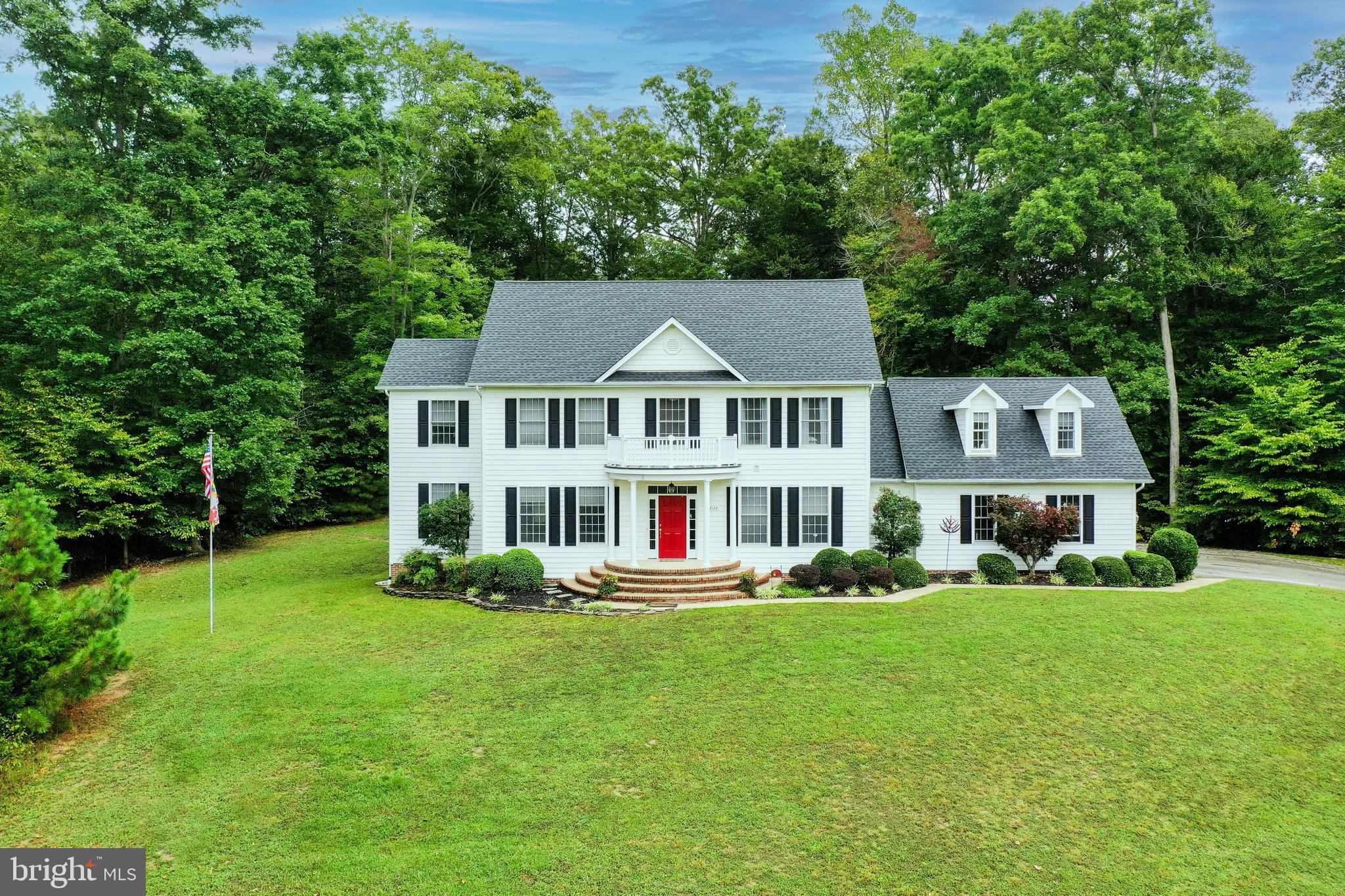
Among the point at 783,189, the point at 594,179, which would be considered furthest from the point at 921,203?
the point at 594,179

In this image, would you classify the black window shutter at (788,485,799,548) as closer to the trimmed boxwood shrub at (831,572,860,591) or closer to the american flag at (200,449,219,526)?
the trimmed boxwood shrub at (831,572,860,591)

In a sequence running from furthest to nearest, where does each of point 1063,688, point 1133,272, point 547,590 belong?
point 1133,272 < point 547,590 < point 1063,688

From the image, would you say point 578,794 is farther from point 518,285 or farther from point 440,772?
point 518,285

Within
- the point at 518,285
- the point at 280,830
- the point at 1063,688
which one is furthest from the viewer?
the point at 518,285

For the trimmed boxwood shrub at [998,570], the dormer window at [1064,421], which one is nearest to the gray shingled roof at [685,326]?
the dormer window at [1064,421]

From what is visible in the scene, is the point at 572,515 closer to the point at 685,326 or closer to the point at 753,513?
the point at 753,513

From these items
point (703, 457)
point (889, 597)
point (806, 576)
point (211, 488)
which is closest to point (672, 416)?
point (703, 457)
